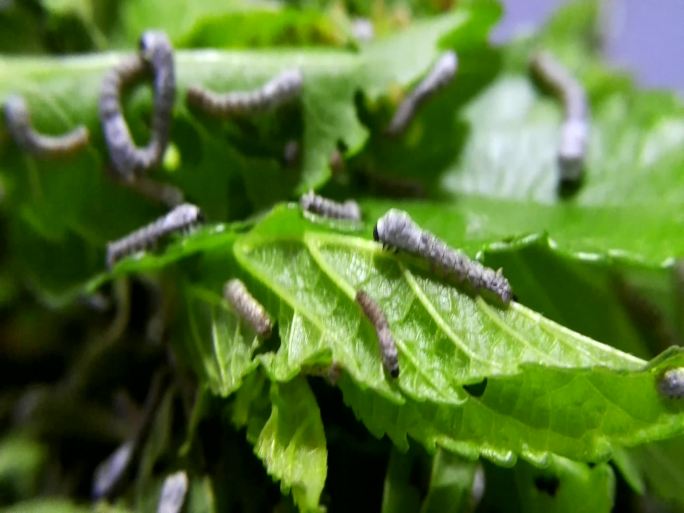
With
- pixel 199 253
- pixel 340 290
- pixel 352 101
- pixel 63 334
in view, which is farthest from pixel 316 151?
pixel 63 334

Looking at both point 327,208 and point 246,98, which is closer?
point 327,208

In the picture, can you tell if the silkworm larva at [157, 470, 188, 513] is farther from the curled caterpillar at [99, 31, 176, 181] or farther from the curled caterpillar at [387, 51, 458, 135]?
the curled caterpillar at [387, 51, 458, 135]

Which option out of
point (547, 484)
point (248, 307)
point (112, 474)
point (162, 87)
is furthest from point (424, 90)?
point (112, 474)

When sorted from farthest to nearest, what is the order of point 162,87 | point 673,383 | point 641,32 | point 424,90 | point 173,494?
point 641,32
point 424,90
point 162,87
point 173,494
point 673,383

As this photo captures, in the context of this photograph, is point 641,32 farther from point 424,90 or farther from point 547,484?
point 547,484

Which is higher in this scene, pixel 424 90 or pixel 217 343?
pixel 424 90

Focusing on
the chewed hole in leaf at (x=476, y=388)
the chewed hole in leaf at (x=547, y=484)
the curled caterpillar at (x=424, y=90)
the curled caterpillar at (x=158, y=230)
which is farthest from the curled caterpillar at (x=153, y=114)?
the chewed hole in leaf at (x=547, y=484)
